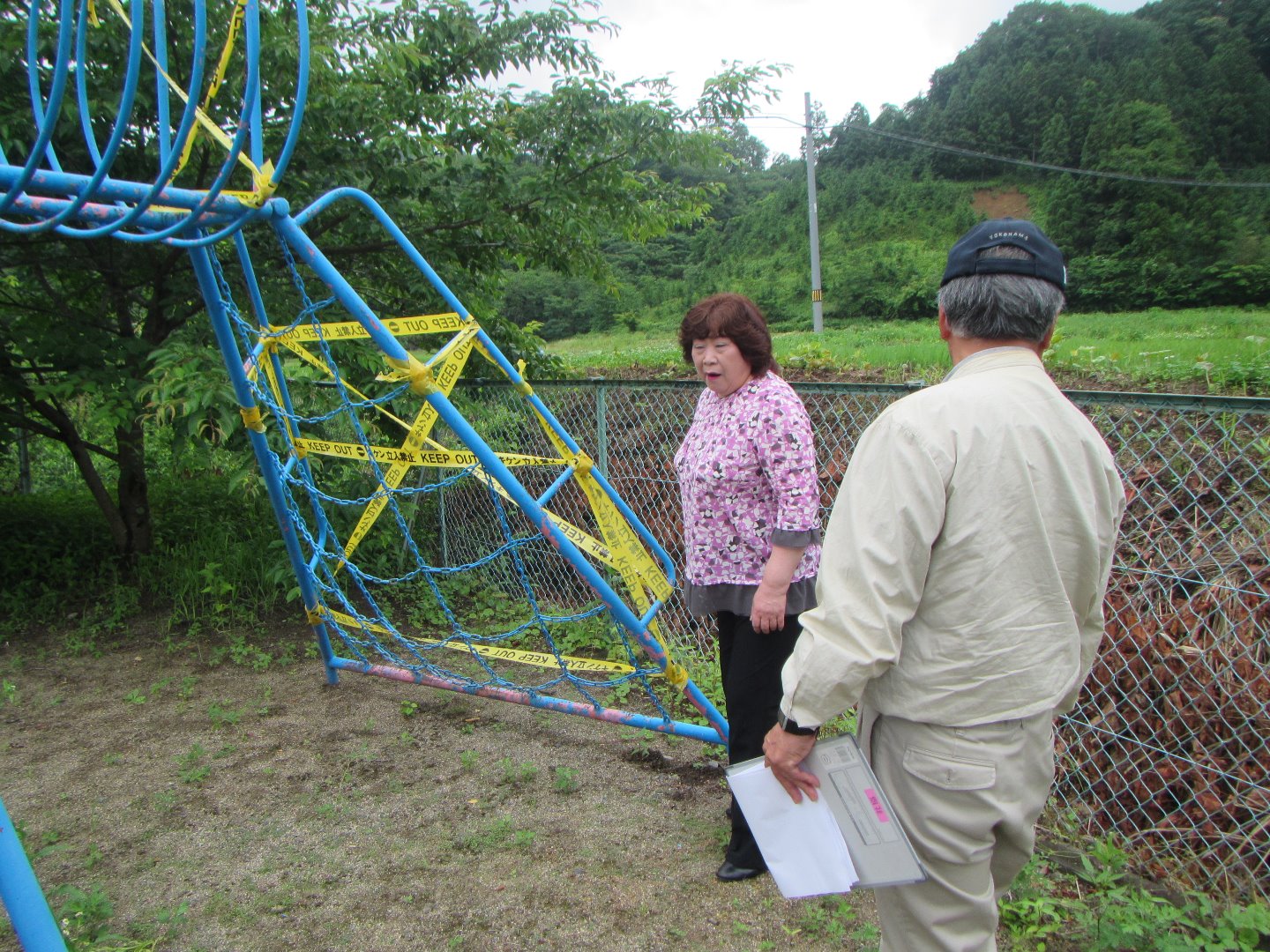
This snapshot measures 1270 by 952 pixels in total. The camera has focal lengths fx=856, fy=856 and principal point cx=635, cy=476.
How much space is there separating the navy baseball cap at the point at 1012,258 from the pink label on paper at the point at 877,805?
869 mm

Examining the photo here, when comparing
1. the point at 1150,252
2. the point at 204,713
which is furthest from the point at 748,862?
the point at 1150,252

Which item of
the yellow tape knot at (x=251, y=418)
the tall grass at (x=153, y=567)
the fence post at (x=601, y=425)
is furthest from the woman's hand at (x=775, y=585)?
the tall grass at (x=153, y=567)

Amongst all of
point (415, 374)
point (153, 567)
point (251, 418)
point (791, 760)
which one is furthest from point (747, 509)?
point (153, 567)

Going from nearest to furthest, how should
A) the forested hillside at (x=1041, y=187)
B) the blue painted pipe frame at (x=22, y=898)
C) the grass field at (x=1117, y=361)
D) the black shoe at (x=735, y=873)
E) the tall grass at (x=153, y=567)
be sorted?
1. the blue painted pipe frame at (x=22, y=898)
2. the black shoe at (x=735, y=873)
3. the grass field at (x=1117, y=361)
4. the tall grass at (x=153, y=567)
5. the forested hillside at (x=1041, y=187)

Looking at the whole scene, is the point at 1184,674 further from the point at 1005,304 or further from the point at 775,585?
the point at 1005,304

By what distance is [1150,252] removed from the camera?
25203 millimetres

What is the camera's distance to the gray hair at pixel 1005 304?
1.39 m

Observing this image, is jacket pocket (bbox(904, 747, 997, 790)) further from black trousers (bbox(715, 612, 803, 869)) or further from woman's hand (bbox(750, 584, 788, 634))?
black trousers (bbox(715, 612, 803, 869))

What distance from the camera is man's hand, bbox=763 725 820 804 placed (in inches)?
59.2

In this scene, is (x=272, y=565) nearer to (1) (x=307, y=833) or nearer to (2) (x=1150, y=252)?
(1) (x=307, y=833)

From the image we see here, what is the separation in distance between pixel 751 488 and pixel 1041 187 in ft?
120

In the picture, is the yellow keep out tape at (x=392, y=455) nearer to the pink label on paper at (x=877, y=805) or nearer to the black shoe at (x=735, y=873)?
the black shoe at (x=735, y=873)

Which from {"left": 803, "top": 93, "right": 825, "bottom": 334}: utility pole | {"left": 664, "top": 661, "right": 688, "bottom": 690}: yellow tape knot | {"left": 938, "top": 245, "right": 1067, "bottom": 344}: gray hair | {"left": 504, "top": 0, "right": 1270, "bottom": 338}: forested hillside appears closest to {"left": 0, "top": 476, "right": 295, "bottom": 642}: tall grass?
{"left": 664, "top": 661, "right": 688, "bottom": 690}: yellow tape knot

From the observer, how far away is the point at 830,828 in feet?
5.12
